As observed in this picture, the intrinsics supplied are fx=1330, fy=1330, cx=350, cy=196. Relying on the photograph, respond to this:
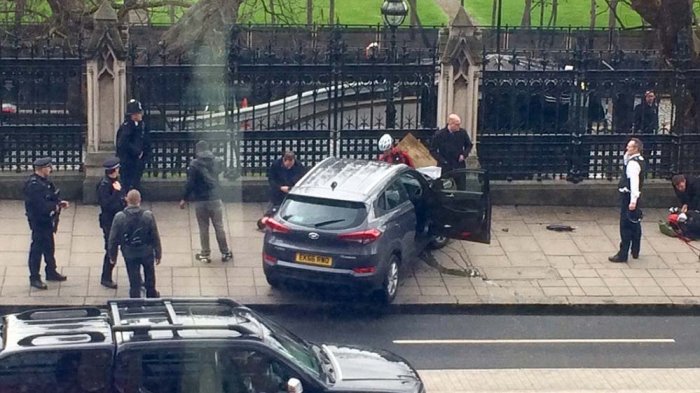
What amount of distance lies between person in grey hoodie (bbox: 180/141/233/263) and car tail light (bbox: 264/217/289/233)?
53.9 inches

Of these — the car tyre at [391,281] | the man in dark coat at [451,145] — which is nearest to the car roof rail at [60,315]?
the car tyre at [391,281]

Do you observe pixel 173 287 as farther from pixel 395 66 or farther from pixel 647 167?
pixel 647 167

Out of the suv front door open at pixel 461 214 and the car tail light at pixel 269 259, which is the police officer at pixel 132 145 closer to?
the car tail light at pixel 269 259

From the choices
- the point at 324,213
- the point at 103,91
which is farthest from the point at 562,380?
the point at 103,91

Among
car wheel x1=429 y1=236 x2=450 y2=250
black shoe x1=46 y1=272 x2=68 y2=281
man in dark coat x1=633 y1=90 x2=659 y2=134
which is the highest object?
man in dark coat x1=633 y1=90 x2=659 y2=134

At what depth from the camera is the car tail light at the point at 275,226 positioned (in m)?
15.1

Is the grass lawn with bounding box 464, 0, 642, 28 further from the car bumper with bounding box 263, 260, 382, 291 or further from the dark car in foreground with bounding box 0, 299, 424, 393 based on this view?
the dark car in foreground with bounding box 0, 299, 424, 393

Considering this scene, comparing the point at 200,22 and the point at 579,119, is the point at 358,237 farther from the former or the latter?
the point at 200,22

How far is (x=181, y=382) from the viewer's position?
9.62 m

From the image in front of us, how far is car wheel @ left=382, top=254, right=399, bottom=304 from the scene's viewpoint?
601 inches

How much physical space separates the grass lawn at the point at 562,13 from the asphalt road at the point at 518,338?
36.2m

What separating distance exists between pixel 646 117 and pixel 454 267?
5.46 metres

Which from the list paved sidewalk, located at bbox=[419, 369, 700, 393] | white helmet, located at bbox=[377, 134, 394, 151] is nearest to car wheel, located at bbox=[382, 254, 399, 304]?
paved sidewalk, located at bbox=[419, 369, 700, 393]

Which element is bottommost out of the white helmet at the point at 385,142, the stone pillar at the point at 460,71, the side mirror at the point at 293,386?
the side mirror at the point at 293,386
